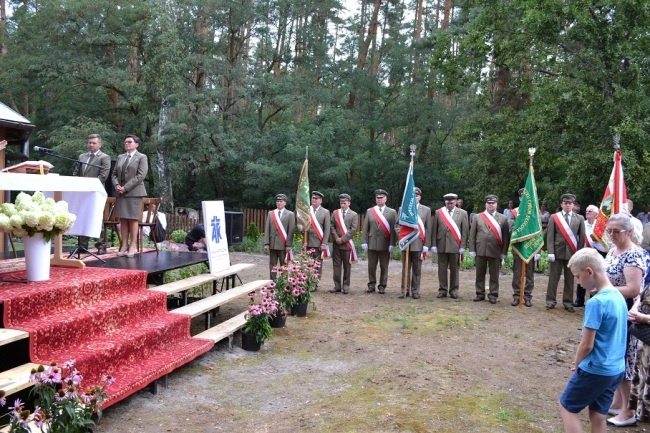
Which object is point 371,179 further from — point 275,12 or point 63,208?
point 63,208

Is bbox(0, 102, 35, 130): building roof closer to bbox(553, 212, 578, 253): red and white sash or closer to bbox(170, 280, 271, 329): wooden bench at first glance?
bbox(170, 280, 271, 329): wooden bench

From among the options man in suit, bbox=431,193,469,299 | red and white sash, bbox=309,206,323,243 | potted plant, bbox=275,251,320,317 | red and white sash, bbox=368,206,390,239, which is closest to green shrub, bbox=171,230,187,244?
red and white sash, bbox=309,206,323,243

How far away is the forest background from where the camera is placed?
629 inches

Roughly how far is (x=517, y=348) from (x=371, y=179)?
1820 cm

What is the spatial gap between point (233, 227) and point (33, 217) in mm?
5964

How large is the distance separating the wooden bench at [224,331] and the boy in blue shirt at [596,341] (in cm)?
381

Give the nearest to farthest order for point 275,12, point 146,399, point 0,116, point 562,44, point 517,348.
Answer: point 146,399 < point 517,348 < point 0,116 < point 562,44 < point 275,12

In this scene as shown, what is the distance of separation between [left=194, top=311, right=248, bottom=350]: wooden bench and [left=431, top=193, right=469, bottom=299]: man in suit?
4592 millimetres

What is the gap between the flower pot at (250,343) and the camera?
6.67 metres

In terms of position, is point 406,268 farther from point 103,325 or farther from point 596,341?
point 596,341

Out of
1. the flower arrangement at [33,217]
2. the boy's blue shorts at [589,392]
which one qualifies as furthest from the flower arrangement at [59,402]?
the boy's blue shorts at [589,392]

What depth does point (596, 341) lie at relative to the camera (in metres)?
3.39

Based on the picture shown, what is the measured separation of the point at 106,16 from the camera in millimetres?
21906

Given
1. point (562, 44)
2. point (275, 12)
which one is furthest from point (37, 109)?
point (562, 44)
